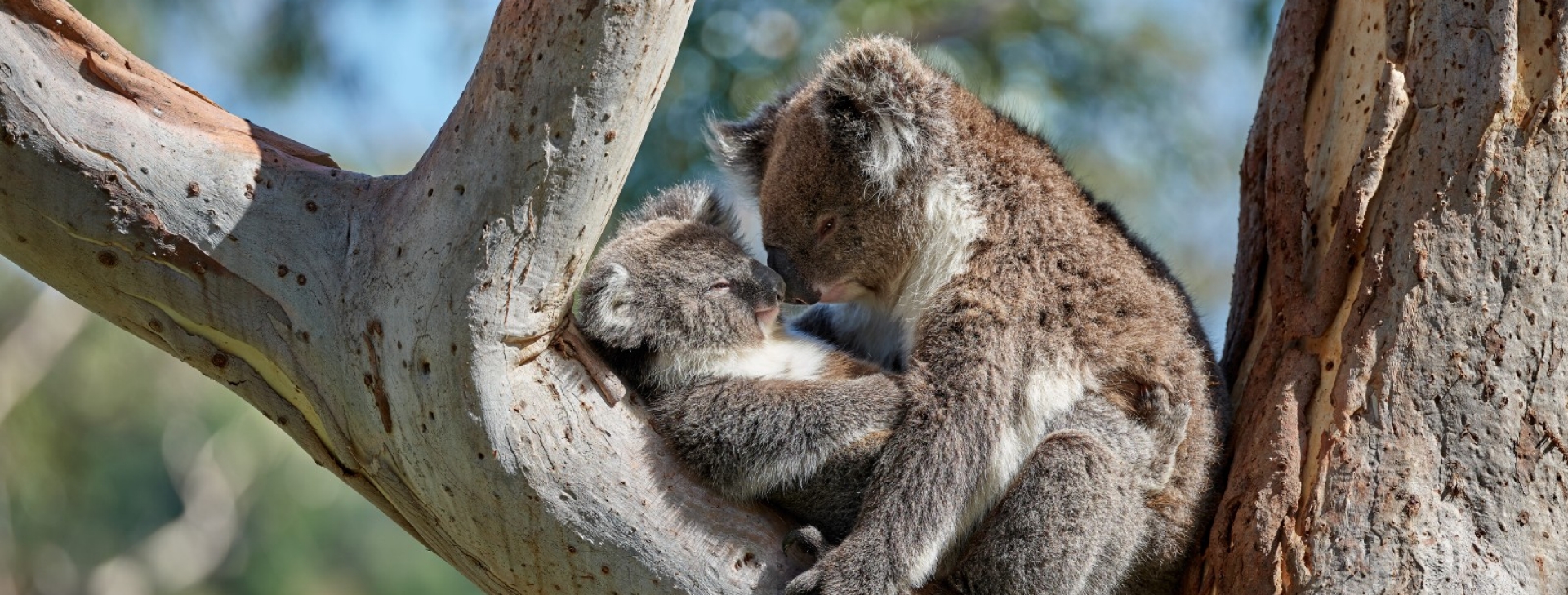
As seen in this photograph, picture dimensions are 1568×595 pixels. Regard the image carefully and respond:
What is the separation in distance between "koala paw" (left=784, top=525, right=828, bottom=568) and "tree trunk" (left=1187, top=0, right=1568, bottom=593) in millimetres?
1053

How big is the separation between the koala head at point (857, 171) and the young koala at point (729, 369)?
0.55 ft

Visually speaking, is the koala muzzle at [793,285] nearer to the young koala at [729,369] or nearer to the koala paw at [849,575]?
the young koala at [729,369]

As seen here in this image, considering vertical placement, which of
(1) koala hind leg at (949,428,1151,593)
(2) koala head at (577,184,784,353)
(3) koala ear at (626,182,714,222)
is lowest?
(1) koala hind leg at (949,428,1151,593)

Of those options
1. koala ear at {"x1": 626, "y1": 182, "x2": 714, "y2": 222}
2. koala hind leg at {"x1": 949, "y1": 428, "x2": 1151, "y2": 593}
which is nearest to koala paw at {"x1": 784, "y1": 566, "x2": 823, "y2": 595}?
koala hind leg at {"x1": 949, "y1": 428, "x2": 1151, "y2": 593}

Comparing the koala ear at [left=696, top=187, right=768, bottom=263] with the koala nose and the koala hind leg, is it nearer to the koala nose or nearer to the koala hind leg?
the koala nose

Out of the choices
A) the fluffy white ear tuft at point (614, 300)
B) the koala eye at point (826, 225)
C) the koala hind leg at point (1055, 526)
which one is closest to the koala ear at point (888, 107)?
the koala eye at point (826, 225)

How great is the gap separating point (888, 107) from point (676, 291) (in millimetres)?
803

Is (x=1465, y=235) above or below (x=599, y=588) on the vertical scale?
above

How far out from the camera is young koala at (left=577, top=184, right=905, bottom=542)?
10.0 ft

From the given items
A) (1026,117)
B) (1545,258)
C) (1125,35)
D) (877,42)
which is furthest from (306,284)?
Answer: (1125,35)

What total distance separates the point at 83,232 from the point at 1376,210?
3.12m

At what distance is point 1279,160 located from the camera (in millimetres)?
3502

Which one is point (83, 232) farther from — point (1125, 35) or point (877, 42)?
point (1125, 35)

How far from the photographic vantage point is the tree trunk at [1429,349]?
2.77m
